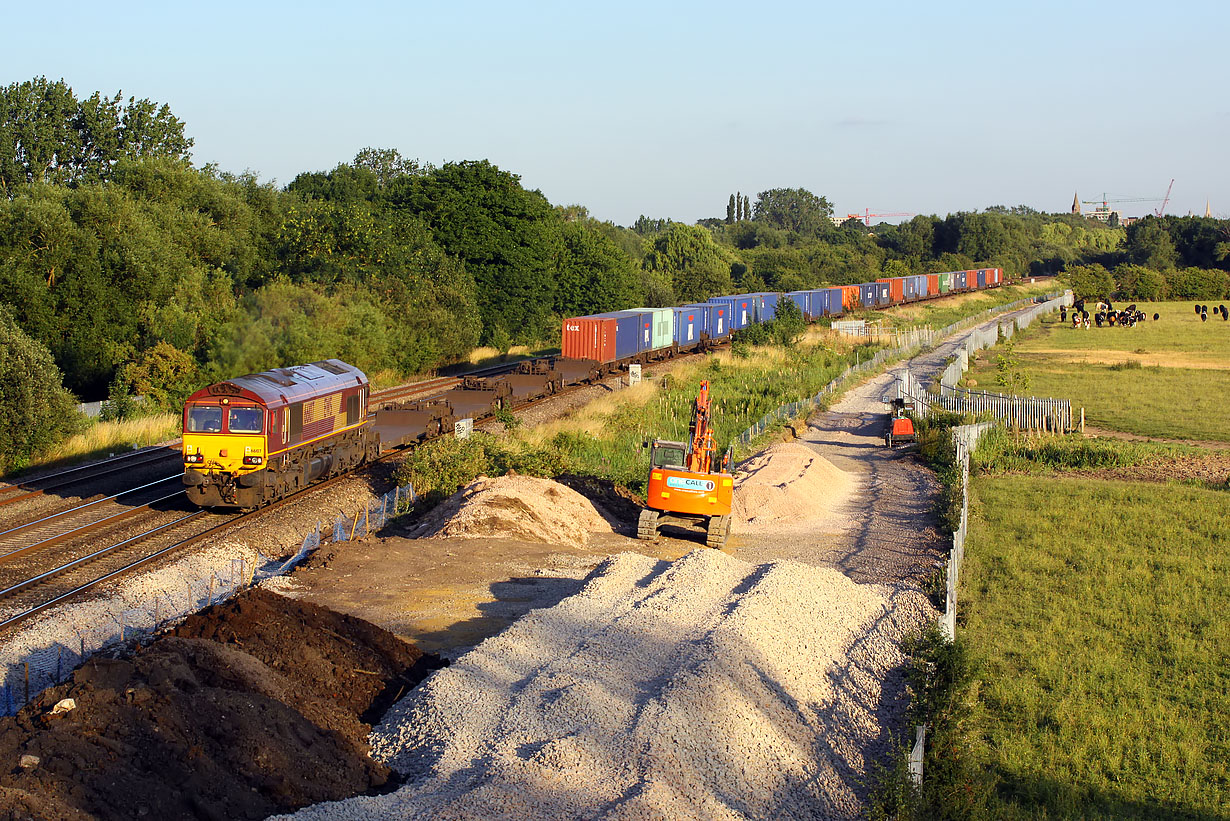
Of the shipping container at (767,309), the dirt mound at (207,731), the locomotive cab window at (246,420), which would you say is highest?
the shipping container at (767,309)

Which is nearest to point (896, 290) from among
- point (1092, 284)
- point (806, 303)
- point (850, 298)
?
point (850, 298)

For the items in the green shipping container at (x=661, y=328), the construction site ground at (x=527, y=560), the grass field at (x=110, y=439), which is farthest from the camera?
the green shipping container at (x=661, y=328)

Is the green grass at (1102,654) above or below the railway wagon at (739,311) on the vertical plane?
below

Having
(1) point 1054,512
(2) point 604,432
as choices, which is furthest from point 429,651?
(2) point 604,432

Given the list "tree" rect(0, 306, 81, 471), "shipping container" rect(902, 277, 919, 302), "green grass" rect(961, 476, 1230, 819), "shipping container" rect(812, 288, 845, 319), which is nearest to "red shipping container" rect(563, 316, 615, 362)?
"tree" rect(0, 306, 81, 471)

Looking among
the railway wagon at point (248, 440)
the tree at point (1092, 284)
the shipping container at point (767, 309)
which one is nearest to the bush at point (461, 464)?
the railway wagon at point (248, 440)

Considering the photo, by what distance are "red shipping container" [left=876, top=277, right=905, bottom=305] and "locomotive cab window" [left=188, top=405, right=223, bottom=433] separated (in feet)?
266

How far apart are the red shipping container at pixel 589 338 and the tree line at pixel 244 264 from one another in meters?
8.60

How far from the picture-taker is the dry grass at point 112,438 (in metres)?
27.9

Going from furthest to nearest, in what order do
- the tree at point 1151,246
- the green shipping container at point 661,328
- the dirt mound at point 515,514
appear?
1. the tree at point 1151,246
2. the green shipping container at point 661,328
3. the dirt mound at point 515,514

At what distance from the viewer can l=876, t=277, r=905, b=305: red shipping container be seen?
94.2 metres

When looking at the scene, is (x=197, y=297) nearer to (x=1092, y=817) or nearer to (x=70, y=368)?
(x=70, y=368)

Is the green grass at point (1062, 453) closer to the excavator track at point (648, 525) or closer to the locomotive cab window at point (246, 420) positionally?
the excavator track at point (648, 525)

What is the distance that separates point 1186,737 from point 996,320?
8042 cm
